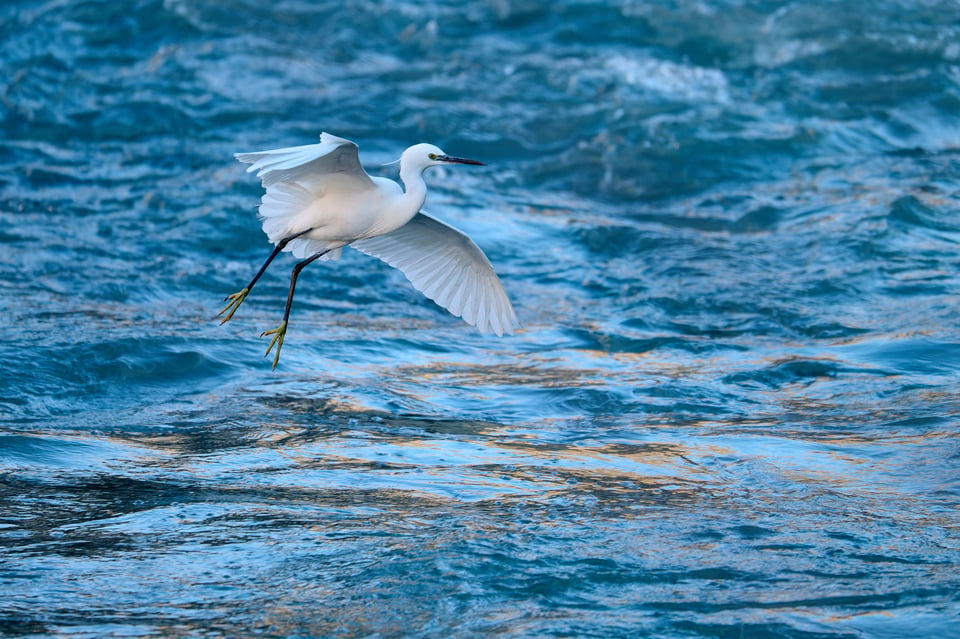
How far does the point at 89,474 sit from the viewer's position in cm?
568

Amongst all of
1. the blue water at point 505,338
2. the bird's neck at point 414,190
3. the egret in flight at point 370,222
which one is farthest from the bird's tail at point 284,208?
the blue water at point 505,338

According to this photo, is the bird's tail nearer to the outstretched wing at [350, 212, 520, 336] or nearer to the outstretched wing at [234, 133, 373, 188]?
the outstretched wing at [234, 133, 373, 188]

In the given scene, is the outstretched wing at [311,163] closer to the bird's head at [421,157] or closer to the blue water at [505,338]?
the bird's head at [421,157]

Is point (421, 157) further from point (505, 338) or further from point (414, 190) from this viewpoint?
point (505, 338)

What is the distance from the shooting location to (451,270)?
6953mm

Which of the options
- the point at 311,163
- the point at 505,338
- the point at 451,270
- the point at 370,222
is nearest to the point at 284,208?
the point at 370,222

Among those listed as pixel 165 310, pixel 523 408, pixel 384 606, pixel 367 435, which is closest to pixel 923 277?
pixel 523 408

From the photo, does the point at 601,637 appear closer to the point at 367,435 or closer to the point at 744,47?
the point at 367,435

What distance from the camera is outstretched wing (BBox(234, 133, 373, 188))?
497cm

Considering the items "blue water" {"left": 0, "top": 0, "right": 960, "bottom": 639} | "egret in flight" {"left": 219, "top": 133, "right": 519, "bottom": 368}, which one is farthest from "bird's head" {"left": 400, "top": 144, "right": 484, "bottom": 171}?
"blue water" {"left": 0, "top": 0, "right": 960, "bottom": 639}

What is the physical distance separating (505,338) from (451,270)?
1728 mm

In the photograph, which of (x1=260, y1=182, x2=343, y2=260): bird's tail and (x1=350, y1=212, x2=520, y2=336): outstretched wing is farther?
(x1=350, y1=212, x2=520, y2=336): outstretched wing

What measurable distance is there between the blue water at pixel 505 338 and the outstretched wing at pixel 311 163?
1321mm

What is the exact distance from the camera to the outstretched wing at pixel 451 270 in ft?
22.4
